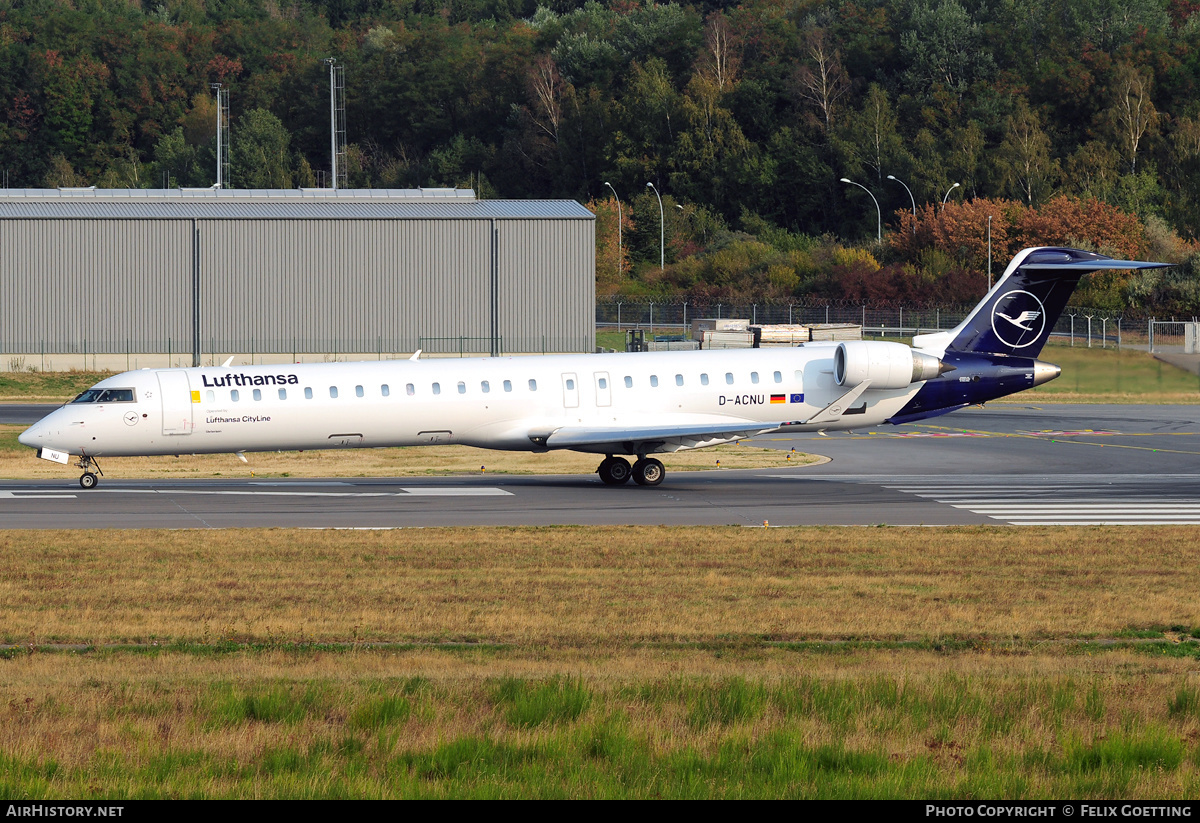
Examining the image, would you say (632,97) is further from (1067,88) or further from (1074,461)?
(1074,461)

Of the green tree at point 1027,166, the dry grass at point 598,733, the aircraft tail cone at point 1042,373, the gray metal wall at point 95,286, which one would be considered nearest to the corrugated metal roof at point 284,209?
the gray metal wall at point 95,286

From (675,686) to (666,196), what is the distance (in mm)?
117060

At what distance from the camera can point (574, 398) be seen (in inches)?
1207

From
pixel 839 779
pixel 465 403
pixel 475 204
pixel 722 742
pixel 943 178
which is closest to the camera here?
pixel 839 779

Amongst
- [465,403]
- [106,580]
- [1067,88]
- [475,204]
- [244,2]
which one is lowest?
[106,580]

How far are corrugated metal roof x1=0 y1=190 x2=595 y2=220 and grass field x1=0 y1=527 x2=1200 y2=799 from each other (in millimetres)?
45544

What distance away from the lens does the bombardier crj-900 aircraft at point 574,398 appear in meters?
29.1

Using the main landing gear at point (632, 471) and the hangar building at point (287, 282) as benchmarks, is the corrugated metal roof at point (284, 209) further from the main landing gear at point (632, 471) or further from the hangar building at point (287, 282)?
the main landing gear at point (632, 471)

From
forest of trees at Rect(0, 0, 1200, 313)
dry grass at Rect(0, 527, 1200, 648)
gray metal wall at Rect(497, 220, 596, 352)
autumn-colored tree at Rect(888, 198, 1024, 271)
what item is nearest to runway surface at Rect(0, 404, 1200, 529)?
dry grass at Rect(0, 527, 1200, 648)

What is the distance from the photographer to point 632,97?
131000 millimetres

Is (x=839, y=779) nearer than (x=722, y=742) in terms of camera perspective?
Yes

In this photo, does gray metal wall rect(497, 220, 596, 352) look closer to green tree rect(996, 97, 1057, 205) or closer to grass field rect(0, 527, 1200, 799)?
grass field rect(0, 527, 1200, 799)

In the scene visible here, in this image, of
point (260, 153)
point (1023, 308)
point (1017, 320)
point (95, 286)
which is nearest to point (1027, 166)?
point (260, 153)
